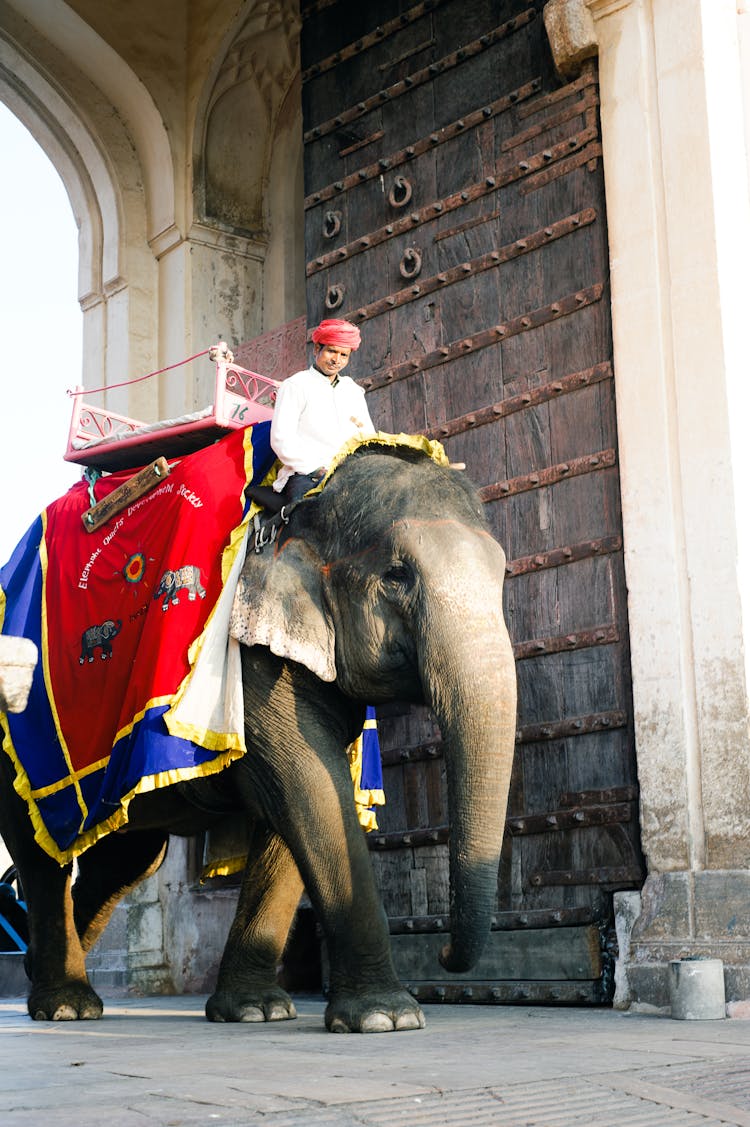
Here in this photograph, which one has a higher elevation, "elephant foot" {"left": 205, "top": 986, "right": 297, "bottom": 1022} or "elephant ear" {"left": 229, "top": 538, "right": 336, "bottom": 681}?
"elephant ear" {"left": 229, "top": 538, "right": 336, "bottom": 681}

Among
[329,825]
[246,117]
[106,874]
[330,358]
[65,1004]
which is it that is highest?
[246,117]

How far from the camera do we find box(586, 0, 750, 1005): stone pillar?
525cm

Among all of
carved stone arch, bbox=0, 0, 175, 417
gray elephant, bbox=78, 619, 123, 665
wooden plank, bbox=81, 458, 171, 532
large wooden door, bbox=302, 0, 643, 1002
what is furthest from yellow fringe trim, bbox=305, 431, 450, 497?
carved stone arch, bbox=0, 0, 175, 417

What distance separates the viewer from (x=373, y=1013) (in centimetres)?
427

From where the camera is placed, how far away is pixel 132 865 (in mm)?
6184

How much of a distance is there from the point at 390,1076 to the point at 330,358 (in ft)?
9.13

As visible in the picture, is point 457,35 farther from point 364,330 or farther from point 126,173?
point 126,173

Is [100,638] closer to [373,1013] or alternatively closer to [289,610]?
[289,610]

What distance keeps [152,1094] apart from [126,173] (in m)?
6.99

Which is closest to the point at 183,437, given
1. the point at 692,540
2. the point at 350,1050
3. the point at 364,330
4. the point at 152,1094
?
the point at 364,330

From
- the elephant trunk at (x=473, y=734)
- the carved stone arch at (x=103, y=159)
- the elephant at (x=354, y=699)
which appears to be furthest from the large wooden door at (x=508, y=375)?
the carved stone arch at (x=103, y=159)

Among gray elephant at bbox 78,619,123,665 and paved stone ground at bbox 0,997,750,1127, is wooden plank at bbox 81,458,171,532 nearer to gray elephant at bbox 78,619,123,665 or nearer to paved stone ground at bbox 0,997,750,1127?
gray elephant at bbox 78,619,123,665

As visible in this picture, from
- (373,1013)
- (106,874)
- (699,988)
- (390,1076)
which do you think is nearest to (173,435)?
(106,874)

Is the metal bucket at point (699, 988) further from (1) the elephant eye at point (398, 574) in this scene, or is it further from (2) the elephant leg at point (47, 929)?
(2) the elephant leg at point (47, 929)
